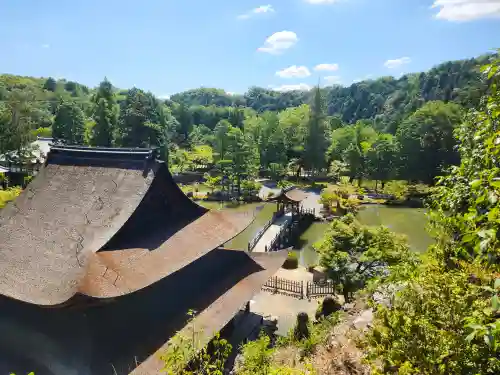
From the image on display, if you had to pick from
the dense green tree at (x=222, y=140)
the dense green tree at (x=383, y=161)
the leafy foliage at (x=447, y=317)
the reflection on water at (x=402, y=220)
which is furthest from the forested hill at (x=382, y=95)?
the leafy foliage at (x=447, y=317)

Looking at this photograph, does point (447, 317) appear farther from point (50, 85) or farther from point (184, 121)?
point (50, 85)

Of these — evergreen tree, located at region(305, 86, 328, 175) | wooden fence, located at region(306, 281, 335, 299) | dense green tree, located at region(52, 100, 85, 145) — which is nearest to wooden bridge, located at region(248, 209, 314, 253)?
wooden fence, located at region(306, 281, 335, 299)

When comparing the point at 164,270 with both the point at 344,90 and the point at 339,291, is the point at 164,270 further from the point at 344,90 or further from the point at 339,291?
the point at 344,90

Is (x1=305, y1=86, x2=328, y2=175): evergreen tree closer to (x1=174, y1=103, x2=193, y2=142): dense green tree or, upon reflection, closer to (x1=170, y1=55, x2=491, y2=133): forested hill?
(x1=170, y1=55, x2=491, y2=133): forested hill

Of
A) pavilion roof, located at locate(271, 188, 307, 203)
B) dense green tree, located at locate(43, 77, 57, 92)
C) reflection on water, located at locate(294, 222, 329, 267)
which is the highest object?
dense green tree, located at locate(43, 77, 57, 92)

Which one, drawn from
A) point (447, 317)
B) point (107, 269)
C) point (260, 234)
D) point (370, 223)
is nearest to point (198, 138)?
point (370, 223)

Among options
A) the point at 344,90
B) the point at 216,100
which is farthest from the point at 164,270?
the point at 216,100

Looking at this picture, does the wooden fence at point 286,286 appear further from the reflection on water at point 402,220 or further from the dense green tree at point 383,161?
the dense green tree at point 383,161
